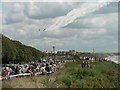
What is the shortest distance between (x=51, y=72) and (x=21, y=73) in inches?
220

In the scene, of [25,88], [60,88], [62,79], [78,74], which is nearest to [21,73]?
[62,79]

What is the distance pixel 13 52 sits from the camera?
92.8 m

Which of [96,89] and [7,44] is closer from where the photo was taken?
[96,89]

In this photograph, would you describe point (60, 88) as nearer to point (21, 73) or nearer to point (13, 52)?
point (21, 73)

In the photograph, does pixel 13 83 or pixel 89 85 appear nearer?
pixel 13 83

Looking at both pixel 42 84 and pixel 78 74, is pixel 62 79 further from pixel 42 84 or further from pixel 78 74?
pixel 78 74

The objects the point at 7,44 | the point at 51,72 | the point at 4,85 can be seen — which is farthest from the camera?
the point at 7,44

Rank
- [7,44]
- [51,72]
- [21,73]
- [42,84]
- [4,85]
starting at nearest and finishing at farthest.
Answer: [4,85], [42,84], [21,73], [51,72], [7,44]

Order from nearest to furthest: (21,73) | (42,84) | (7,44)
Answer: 1. (42,84)
2. (21,73)
3. (7,44)

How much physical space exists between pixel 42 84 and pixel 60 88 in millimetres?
1570

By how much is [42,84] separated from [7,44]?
59.3 m

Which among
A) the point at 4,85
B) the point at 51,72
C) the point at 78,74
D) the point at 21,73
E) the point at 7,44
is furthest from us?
the point at 7,44

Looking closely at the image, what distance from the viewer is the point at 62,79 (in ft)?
125

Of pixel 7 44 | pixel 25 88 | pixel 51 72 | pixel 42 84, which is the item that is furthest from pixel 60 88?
pixel 7 44
